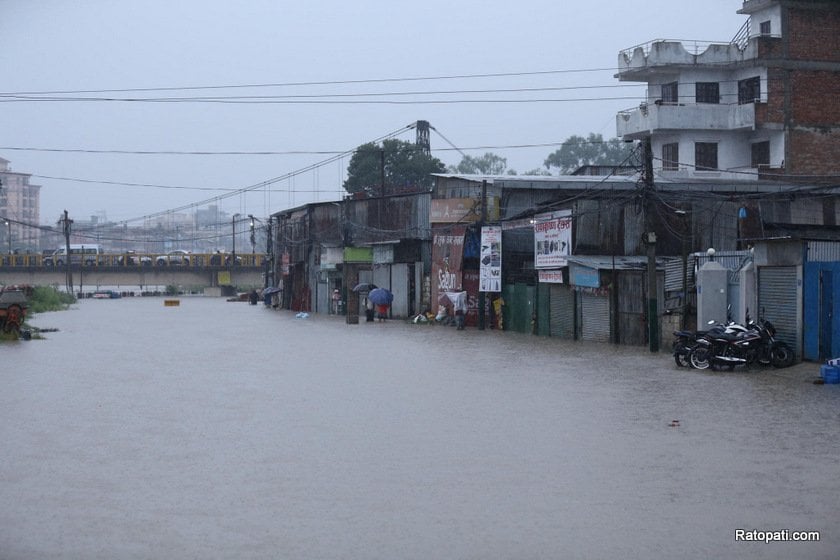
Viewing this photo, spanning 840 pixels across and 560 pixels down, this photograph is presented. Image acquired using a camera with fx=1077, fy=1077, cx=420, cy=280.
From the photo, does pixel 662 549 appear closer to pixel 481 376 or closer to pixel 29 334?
pixel 481 376

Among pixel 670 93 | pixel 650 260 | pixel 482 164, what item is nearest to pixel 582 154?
pixel 482 164

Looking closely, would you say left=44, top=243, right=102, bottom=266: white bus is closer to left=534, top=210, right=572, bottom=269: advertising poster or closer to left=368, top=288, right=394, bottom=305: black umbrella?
left=368, top=288, right=394, bottom=305: black umbrella

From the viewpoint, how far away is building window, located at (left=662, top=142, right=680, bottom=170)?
5706cm

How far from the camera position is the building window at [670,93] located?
57344mm

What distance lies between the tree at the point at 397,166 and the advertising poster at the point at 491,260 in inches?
2017

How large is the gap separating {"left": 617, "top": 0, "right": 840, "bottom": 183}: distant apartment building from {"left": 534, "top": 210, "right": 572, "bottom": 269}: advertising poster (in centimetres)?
1665

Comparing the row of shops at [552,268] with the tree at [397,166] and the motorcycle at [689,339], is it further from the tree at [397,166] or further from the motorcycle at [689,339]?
the tree at [397,166]

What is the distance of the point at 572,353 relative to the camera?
97.2ft

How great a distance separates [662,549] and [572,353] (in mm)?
21717

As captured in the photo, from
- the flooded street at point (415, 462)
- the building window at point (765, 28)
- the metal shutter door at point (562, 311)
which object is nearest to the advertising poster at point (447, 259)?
the metal shutter door at point (562, 311)

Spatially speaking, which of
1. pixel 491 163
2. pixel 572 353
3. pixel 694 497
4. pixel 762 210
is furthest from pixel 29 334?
pixel 491 163

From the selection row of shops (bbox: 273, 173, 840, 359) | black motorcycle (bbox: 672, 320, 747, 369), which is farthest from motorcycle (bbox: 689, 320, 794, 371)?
row of shops (bbox: 273, 173, 840, 359)

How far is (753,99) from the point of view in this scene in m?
55.3

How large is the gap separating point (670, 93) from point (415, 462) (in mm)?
49052
